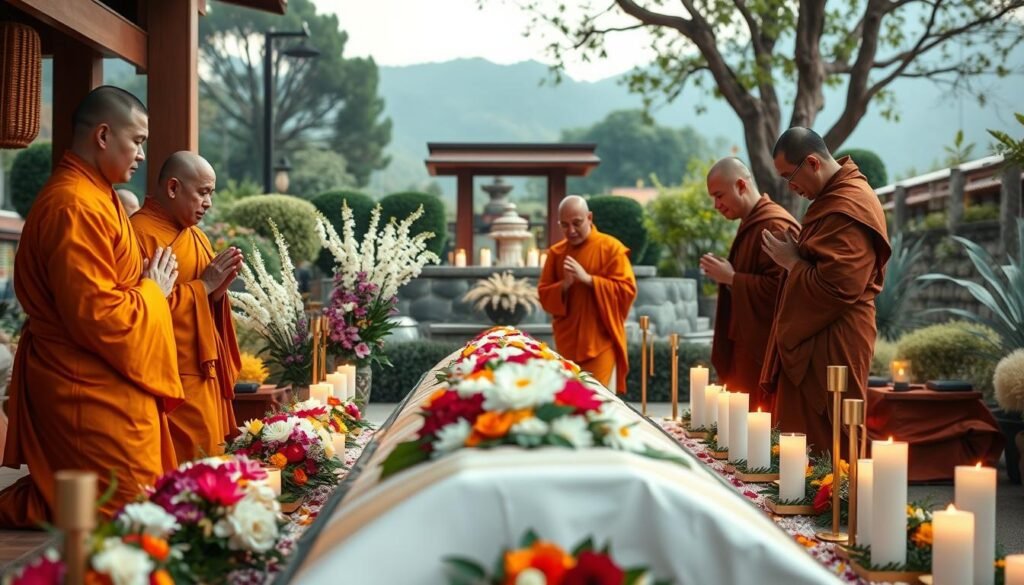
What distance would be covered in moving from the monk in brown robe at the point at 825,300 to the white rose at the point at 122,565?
3.36m

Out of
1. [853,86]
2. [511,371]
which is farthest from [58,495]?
[853,86]

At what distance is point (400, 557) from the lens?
170 cm

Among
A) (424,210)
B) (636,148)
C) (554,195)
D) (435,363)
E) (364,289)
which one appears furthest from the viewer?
(636,148)

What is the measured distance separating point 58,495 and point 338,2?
69815 mm

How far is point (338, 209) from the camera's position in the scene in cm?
1708

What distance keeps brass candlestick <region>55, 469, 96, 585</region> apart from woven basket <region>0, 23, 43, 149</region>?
451 cm

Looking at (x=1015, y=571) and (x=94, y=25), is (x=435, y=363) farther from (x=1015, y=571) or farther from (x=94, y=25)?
(x=1015, y=571)

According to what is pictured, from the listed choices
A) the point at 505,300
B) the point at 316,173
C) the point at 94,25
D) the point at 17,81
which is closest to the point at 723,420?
the point at 94,25

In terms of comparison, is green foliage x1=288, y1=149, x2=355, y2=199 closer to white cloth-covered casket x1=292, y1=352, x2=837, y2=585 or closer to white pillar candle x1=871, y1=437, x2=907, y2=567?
white pillar candle x1=871, y1=437, x2=907, y2=567

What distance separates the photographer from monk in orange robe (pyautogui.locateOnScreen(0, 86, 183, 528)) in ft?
11.6

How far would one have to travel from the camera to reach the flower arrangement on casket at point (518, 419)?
193cm

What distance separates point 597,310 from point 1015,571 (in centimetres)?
483

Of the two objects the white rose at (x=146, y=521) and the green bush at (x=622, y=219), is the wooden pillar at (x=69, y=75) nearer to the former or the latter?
the white rose at (x=146, y=521)

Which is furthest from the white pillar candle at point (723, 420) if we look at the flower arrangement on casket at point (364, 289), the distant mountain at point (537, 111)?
the distant mountain at point (537, 111)
